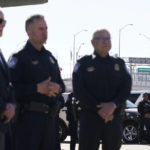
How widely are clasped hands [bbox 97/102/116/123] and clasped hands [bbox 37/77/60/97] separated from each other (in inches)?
23.3

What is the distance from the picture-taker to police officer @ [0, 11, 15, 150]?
14.0 ft

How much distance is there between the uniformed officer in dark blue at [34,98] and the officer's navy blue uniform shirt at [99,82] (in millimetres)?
395

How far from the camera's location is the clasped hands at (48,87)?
197 inches

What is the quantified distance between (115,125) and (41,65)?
1.10 meters

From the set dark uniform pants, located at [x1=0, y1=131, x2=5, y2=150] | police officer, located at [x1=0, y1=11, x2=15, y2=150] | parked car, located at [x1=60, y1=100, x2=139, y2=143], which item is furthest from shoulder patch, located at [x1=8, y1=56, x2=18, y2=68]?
parked car, located at [x1=60, y1=100, x2=139, y2=143]

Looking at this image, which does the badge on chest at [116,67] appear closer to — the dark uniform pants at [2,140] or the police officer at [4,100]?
the police officer at [4,100]

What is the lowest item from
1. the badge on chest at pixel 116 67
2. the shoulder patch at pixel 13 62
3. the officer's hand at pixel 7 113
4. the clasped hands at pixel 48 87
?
the officer's hand at pixel 7 113

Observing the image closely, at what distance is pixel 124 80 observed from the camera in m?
5.66

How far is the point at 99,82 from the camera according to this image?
18.0ft

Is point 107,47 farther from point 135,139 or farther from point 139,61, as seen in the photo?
point 139,61

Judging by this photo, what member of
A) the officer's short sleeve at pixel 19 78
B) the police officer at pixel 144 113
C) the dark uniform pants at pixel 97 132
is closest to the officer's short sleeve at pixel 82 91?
the dark uniform pants at pixel 97 132

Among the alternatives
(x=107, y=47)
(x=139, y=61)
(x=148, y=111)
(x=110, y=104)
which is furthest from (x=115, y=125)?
(x=139, y=61)

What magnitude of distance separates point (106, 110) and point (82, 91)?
1.11 ft

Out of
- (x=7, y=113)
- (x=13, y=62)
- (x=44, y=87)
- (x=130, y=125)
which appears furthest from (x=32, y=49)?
(x=130, y=125)
